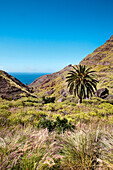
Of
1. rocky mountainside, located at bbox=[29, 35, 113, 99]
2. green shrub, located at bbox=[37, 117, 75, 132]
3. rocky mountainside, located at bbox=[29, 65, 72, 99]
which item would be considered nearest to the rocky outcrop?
rocky mountainside, located at bbox=[29, 35, 113, 99]

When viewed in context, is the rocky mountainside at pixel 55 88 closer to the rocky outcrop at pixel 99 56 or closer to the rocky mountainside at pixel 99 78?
the rocky mountainside at pixel 99 78

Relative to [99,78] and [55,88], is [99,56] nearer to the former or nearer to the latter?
[55,88]

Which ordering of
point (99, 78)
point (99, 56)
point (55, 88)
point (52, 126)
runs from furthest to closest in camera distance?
1. point (99, 56)
2. point (55, 88)
3. point (99, 78)
4. point (52, 126)

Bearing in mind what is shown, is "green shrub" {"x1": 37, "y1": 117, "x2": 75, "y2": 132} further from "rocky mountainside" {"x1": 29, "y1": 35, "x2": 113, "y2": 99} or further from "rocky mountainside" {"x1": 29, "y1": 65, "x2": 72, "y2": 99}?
"rocky mountainside" {"x1": 29, "y1": 65, "x2": 72, "y2": 99}

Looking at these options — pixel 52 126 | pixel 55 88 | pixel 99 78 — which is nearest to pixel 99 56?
pixel 55 88

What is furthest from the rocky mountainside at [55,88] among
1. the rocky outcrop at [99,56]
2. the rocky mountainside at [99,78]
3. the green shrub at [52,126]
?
the green shrub at [52,126]

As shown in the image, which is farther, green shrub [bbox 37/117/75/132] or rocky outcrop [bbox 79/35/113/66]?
rocky outcrop [bbox 79/35/113/66]

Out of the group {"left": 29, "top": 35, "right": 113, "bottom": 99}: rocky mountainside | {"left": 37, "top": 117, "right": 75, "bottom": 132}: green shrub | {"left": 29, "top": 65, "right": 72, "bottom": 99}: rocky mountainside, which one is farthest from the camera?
{"left": 29, "top": 65, "right": 72, "bottom": 99}: rocky mountainside

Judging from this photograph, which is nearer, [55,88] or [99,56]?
[55,88]

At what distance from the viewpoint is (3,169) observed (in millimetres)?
1702

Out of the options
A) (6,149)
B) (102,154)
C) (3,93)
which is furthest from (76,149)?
(3,93)

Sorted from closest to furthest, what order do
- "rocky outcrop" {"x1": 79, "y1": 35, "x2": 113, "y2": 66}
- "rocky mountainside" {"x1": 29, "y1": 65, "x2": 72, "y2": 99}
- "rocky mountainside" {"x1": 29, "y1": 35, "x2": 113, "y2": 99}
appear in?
"rocky mountainside" {"x1": 29, "y1": 35, "x2": 113, "y2": 99}, "rocky mountainside" {"x1": 29, "y1": 65, "x2": 72, "y2": 99}, "rocky outcrop" {"x1": 79, "y1": 35, "x2": 113, "y2": 66}

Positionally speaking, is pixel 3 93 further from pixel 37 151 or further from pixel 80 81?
pixel 37 151

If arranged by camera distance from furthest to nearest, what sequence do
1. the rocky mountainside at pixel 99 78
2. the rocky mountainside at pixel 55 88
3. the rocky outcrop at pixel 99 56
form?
1. the rocky outcrop at pixel 99 56
2. the rocky mountainside at pixel 55 88
3. the rocky mountainside at pixel 99 78
